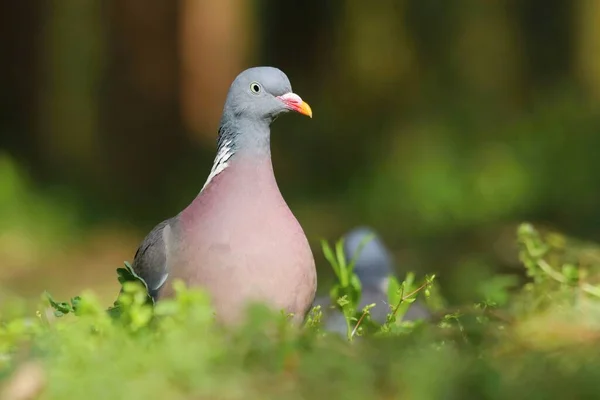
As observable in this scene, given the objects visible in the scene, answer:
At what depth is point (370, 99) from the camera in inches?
828

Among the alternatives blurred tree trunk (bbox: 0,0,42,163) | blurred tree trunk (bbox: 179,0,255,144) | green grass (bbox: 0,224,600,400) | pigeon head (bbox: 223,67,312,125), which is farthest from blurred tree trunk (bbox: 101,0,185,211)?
green grass (bbox: 0,224,600,400)

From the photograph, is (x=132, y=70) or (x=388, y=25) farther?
(x=388, y=25)

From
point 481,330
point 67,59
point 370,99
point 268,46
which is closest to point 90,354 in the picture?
point 481,330

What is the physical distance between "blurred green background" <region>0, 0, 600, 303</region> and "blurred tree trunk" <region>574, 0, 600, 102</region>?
3 centimetres

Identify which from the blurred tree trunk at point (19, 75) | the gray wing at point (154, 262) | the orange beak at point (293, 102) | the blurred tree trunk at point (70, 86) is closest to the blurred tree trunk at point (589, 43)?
the blurred tree trunk at point (70, 86)

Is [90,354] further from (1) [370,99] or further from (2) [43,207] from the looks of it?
(1) [370,99]

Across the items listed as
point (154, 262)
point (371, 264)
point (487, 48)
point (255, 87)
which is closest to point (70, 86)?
point (487, 48)

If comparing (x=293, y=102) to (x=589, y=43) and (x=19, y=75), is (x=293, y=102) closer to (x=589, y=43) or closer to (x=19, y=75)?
(x=19, y=75)

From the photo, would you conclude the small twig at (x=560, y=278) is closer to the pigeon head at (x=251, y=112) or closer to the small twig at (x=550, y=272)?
the small twig at (x=550, y=272)

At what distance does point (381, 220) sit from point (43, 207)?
12.0ft

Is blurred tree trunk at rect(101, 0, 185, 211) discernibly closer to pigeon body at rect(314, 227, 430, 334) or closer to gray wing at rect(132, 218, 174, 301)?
pigeon body at rect(314, 227, 430, 334)

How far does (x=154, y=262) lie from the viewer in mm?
3721

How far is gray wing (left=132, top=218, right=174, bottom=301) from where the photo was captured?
3.68 metres

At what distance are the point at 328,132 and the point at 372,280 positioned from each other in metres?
13.2
